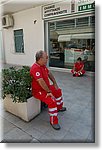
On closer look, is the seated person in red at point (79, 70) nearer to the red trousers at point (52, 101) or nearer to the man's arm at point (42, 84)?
the red trousers at point (52, 101)

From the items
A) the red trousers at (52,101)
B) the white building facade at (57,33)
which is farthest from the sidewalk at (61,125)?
the white building facade at (57,33)

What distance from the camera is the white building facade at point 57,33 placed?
5895mm

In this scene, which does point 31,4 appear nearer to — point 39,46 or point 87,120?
point 39,46

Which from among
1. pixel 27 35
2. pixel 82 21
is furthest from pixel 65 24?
pixel 27 35

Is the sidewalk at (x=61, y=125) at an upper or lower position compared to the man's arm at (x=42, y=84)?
lower

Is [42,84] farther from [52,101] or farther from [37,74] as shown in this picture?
[52,101]

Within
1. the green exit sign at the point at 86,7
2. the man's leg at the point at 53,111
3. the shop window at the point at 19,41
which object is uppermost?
the green exit sign at the point at 86,7

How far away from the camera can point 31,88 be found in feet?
9.44

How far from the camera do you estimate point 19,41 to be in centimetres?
884

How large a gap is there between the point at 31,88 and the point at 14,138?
879mm

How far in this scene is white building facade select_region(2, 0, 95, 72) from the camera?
5895mm

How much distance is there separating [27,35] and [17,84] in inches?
225

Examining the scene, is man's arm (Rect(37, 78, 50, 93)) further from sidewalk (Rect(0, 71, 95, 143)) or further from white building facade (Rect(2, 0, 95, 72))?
white building facade (Rect(2, 0, 95, 72))

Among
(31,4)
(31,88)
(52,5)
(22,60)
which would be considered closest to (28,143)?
(31,88)
